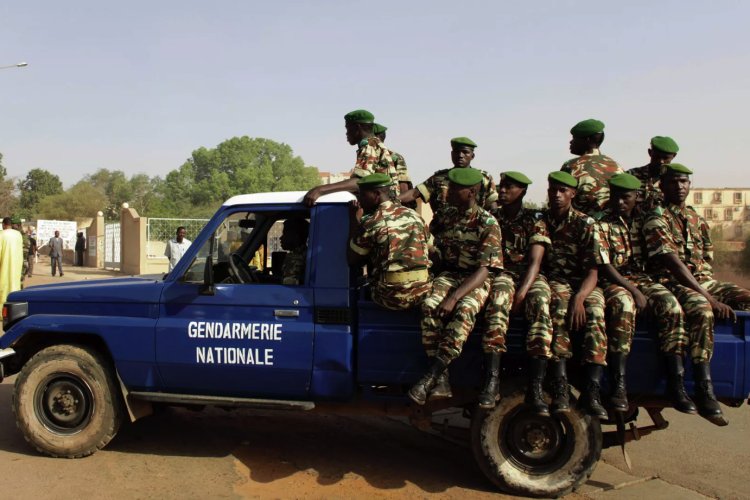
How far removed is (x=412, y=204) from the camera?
18.1 feet

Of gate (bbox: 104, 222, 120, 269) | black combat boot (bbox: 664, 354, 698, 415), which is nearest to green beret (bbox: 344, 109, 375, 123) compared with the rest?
black combat boot (bbox: 664, 354, 698, 415)

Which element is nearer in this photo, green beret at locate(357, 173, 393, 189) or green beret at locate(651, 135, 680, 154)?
green beret at locate(357, 173, 393, 189)

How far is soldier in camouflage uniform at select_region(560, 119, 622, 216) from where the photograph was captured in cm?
467

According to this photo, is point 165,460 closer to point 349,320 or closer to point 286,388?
point 286,388

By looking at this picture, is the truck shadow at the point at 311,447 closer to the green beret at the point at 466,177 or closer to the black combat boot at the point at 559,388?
the black combat boot at the point at 559,388

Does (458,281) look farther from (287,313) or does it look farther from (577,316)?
(287,313)

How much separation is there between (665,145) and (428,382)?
2.91 meters

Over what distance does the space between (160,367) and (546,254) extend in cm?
286

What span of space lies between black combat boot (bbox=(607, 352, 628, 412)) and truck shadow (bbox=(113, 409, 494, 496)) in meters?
1.05

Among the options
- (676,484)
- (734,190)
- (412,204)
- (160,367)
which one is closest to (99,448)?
(160,367)

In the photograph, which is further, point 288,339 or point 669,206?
point 669,206

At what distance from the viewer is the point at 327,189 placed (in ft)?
14.4

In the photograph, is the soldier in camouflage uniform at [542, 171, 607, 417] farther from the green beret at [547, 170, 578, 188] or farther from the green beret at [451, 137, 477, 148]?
the green beret at [451, 137, 477, 148]

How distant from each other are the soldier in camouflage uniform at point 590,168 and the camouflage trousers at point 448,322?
1240 millimetres
